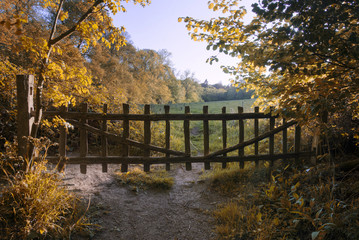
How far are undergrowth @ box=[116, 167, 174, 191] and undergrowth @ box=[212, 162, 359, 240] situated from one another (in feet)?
5.08

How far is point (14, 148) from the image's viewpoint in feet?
Result: 12.4

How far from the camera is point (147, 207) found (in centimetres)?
428

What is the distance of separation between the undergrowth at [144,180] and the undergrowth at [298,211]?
5.08 ft

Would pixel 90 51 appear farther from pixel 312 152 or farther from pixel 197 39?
pixel 312 152

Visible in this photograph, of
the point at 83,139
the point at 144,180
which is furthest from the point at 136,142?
the point at 83,139

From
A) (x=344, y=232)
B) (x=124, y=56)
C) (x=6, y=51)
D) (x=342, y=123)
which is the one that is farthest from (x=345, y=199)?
(x=124, y=56)

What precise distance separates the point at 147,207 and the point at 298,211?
106 inches

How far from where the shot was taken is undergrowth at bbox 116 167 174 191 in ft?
16.6

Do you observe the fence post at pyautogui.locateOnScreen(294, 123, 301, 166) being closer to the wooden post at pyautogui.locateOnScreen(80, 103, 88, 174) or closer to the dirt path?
the dirt path

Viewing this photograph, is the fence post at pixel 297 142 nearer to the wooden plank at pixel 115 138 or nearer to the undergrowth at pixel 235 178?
the undergrowth at pixel 235 178

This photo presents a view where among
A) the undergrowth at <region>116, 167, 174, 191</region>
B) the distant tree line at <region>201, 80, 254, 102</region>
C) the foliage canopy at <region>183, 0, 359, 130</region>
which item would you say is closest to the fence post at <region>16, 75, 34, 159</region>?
the undergrowth at <region>116, 167, 174, 191</region>

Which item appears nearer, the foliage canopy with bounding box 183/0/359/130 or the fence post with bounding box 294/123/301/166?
the foliage canopy with bounding box 183/0/359/130

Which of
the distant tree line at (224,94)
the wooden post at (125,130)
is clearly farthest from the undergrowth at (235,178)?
the distant tree line at (224,94)

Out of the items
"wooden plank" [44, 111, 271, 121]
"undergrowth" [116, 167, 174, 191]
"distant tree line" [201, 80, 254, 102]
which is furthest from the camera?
"distant tree line" [201, 80, 254, 102]
